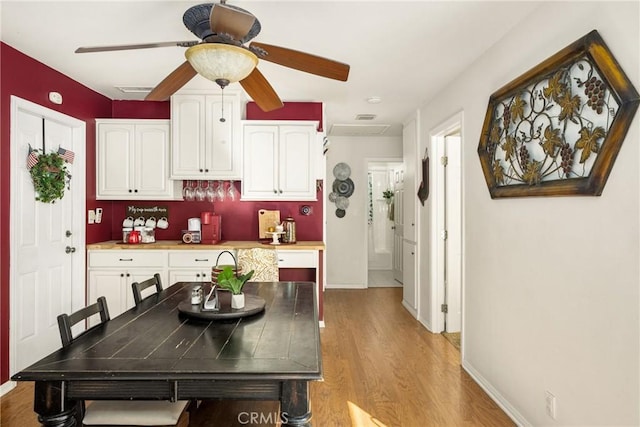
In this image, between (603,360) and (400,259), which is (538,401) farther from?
(400,259)

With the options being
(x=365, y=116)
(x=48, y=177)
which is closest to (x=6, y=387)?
(x=48, y=177)

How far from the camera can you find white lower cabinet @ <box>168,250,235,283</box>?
12.8ft

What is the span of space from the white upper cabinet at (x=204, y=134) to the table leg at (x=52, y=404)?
2.88 metres

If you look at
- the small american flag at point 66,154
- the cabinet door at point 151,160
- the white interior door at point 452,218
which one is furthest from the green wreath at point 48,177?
the white interior door at point 452,218

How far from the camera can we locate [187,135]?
13.2ft

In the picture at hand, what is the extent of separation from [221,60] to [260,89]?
567mm

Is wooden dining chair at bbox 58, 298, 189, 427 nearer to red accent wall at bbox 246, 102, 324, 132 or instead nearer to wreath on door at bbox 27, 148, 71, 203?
wreath on door at bbox 27, 148, 71, 203

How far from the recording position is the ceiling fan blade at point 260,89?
215 centimetres

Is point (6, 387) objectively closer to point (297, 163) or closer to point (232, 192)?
point (232, 192)

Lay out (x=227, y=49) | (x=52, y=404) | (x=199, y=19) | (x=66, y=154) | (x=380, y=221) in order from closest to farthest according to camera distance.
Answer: (x=52, y=404) < (x=227, y=49) < (x=199, y=19) < (x=66, y=154) < (x=380, y=221)

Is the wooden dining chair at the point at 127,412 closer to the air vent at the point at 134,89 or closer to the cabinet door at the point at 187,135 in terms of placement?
the cabinet door at the point at 187,135

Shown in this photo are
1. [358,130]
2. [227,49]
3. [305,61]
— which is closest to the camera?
[227,49]

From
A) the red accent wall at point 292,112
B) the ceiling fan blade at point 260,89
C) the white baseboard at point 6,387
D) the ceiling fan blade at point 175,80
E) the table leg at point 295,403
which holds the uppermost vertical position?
the red accent wall at point 292,112

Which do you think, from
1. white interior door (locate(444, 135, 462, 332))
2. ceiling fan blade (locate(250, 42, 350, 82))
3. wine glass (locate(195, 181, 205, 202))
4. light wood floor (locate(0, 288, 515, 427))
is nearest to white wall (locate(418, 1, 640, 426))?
light wood floor (locate(0, 288, 515, 427))
